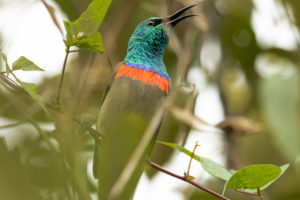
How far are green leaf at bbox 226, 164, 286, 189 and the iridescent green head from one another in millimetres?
1446

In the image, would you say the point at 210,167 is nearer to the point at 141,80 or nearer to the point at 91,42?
the point at 91,42

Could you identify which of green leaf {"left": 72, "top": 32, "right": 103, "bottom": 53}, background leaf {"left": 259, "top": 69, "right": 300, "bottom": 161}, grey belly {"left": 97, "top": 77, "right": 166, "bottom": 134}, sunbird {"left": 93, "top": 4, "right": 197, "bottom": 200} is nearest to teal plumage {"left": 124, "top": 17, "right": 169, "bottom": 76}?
sunbird {"left": 93, "top": 4, "right": 197, "bottom": 200}

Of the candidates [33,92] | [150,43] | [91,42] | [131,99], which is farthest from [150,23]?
[33,92]

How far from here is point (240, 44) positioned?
426 cm

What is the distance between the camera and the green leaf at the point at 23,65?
1816 mm

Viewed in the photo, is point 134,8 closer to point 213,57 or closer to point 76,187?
point 213,57

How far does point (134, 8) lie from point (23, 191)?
2.88m

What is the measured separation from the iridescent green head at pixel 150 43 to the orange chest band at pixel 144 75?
0.10m

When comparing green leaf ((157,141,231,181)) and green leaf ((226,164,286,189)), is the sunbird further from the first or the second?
green leaf ((226,164,286,189))

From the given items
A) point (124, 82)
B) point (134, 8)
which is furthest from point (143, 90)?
point (134, 8)

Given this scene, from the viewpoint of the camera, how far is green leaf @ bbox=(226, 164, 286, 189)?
1.82 metres

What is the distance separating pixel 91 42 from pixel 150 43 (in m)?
1.39

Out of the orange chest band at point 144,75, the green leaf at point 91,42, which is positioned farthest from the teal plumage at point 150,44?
the green leaf at point 91,42

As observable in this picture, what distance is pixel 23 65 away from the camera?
1837mm
